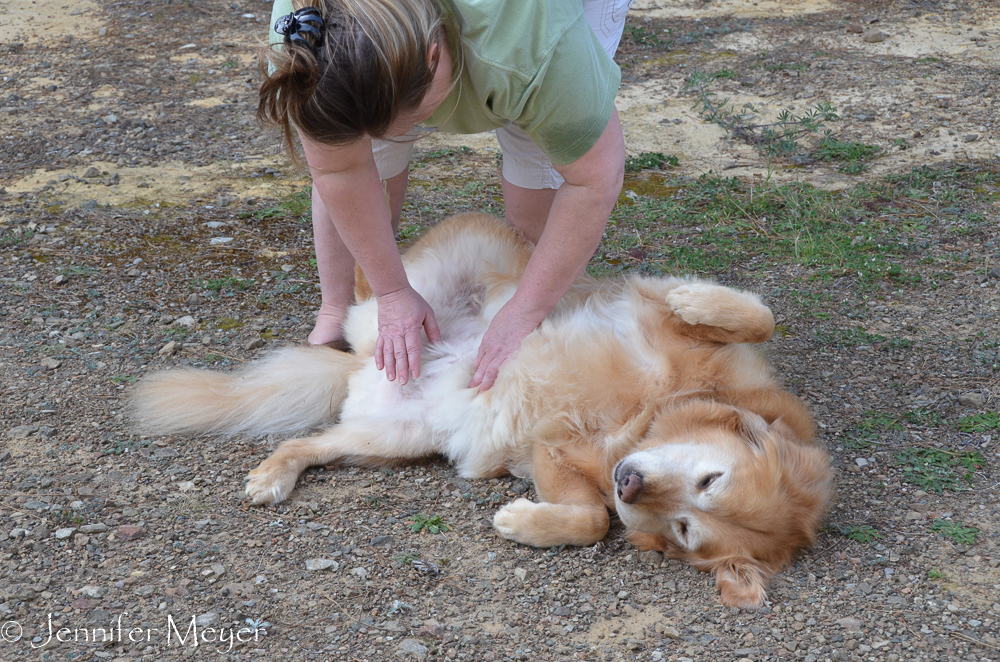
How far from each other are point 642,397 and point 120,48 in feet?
18.2

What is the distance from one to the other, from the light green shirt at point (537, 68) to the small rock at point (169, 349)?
1543 mm

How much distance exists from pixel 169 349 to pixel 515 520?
1.72 m

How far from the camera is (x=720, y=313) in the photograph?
2691mm

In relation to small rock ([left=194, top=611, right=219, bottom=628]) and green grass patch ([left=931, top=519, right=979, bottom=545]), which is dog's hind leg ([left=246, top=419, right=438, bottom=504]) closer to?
small rock ([left=194, top=611, right=219, bottom=628])

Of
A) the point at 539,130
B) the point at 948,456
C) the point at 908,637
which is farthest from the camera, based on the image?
the point at 948,456

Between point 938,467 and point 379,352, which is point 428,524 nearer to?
point 379,352

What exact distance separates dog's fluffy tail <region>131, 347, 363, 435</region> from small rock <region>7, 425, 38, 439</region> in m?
0.32

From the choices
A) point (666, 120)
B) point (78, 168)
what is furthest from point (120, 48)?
point (666, 120)

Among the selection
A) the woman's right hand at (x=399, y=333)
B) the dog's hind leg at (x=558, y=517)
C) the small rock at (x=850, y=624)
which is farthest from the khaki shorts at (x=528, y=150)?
the small rock at (x=850, y=624)

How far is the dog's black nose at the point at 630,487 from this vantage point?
2.39 metres

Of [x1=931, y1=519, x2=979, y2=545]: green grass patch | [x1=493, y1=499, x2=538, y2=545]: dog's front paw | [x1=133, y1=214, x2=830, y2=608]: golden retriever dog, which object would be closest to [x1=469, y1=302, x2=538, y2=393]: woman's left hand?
[x1=133, y1=214, x2=830, y2=608]: golden retriever dog

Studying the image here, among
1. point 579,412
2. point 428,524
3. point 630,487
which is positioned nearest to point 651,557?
point 630,487

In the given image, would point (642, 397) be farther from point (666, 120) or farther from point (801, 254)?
point (666, 120)

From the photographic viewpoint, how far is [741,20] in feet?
23.5
